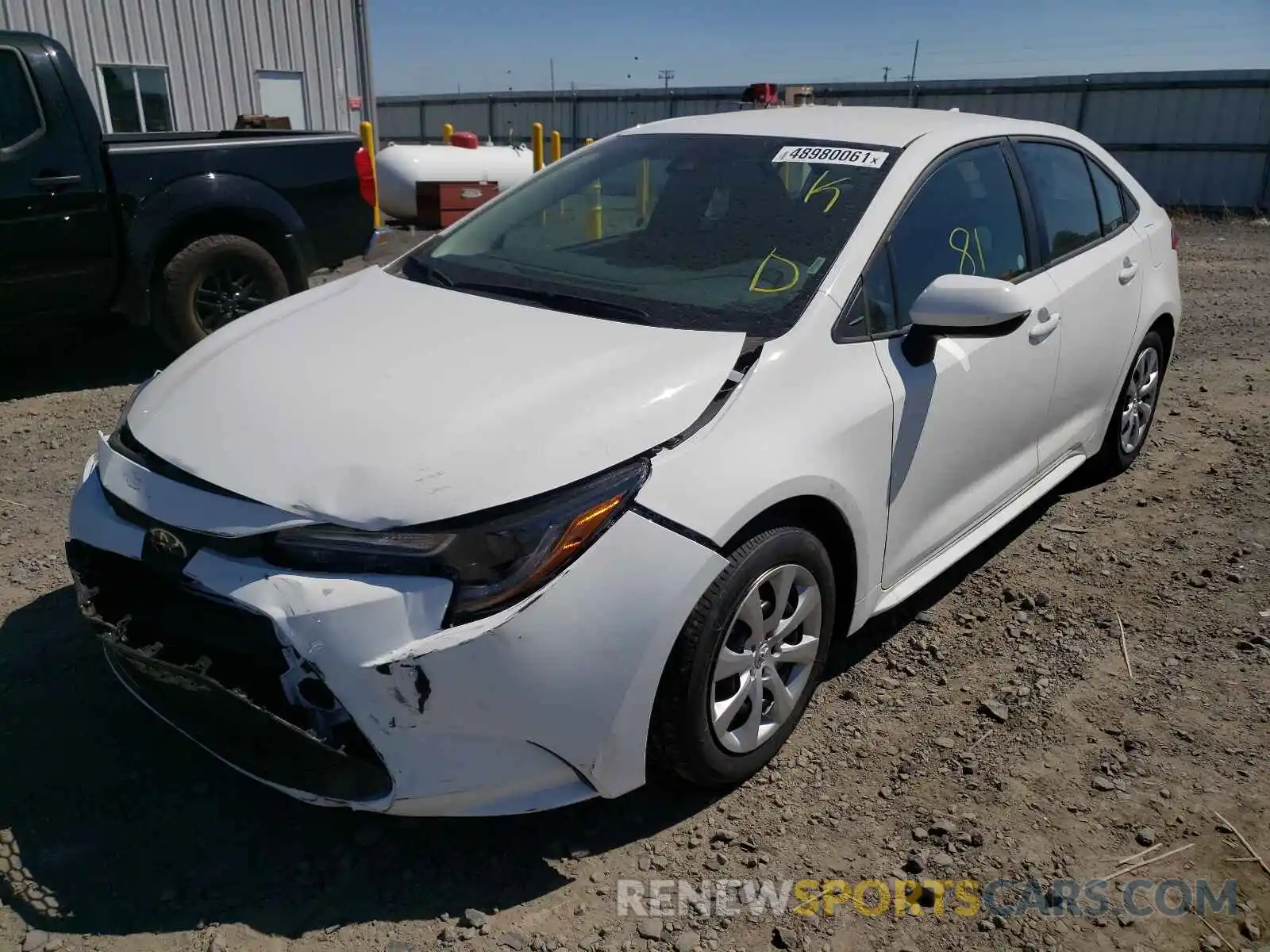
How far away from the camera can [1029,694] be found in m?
3.12

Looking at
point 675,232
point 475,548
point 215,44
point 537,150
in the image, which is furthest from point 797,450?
point 215,44

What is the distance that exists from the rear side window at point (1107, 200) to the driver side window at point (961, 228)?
0.88 metres

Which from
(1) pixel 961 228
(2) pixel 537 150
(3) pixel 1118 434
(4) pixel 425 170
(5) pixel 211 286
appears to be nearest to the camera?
(1) pixel 961 228

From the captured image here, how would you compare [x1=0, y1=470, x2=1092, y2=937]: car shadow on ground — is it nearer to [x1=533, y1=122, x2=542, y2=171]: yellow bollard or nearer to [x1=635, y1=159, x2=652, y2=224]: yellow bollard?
[x1=635, y1=159, x2=652, y2=224]: yellow bollard

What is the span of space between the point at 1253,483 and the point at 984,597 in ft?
6.63

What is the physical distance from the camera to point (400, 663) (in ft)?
6.51

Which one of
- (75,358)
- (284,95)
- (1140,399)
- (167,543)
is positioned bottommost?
(75,358)

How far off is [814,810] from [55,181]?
516cm

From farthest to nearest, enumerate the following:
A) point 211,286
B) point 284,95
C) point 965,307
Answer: point 284,95 < point 211,286 < point 965,307

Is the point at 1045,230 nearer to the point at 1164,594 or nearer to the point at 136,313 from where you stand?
the point at 1164,594

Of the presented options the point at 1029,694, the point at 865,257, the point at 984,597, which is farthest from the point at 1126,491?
the point at 865,257

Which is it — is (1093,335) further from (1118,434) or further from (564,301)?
(564,301)

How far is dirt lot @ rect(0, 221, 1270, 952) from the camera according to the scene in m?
2.23

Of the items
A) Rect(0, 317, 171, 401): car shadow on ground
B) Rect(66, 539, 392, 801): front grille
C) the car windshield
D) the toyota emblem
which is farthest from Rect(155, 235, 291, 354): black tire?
the toyota emblem
